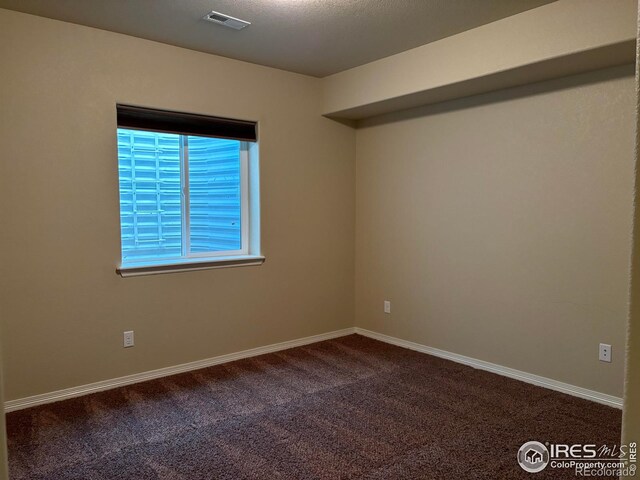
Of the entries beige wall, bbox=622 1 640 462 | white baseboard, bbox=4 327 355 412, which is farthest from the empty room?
beige wall, bbox=622 1 640 462

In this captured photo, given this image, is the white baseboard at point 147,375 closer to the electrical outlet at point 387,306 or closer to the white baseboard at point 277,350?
the white baseboard at point 277,350

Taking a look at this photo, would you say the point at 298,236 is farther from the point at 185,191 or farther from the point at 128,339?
the point at 128,339

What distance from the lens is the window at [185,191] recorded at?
346cm

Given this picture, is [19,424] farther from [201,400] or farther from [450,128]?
[450,128]

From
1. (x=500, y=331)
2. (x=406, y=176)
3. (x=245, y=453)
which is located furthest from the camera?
(x=406, y=176)

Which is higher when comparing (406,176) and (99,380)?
(406,176)

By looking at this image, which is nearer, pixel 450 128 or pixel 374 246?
pixel 450 128

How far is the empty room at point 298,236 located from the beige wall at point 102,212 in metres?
0.02

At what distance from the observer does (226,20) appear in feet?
9.71

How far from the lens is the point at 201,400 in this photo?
10.1 feet

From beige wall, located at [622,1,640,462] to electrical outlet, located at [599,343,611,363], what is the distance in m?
2.75

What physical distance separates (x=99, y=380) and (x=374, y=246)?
8.65 feet

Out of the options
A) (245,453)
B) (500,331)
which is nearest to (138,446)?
(245,453)

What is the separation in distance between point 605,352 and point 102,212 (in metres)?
3.51
